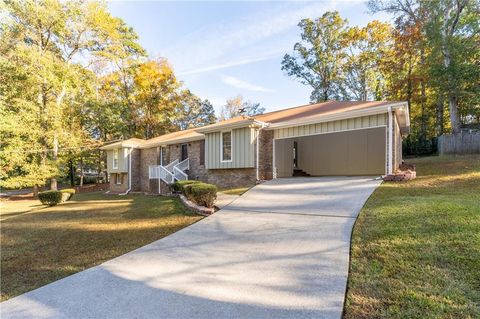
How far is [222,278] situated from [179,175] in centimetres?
1231

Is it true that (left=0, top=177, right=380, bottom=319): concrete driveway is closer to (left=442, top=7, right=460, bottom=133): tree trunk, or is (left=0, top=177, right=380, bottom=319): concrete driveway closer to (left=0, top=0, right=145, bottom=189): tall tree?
(left=442, top=7, right=460, bottom=133): tree trunk

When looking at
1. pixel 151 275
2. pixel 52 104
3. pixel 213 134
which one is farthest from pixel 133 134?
pixel 151 275

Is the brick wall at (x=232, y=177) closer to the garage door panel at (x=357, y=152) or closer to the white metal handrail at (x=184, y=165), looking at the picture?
the white metal handrail at (x=184, y=165)

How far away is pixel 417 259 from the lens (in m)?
3.79

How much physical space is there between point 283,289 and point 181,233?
3.33 m

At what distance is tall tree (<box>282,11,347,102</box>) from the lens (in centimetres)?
2648

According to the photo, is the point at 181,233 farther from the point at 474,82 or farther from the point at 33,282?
the point at 474,82

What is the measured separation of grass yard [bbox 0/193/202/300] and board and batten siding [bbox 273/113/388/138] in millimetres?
5948

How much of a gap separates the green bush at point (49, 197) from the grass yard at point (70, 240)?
4320 millimetres

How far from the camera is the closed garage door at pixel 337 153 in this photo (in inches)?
547

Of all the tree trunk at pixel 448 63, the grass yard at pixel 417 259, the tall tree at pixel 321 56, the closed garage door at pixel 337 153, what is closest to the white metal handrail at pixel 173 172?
the closed garage door at pixel 337 153

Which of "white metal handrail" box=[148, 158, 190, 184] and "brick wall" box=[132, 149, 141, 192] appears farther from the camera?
"brick wall" box=[132, 149, 141, 192]

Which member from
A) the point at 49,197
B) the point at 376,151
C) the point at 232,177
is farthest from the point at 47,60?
the point at 376,151

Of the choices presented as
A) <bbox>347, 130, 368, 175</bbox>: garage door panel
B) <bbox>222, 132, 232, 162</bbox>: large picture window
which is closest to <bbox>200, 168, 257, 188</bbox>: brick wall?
<bbox>222, 132, 232, 162</bbox>: large picture window
